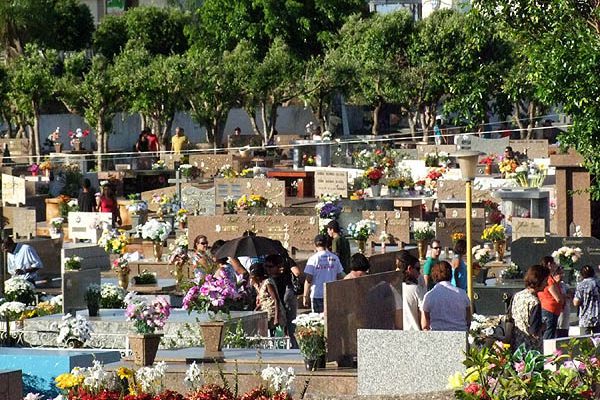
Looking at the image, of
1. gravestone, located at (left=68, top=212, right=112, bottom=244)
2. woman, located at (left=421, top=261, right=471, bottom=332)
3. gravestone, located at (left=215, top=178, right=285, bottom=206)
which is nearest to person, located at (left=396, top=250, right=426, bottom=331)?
woman, located at (left=421, top=261, right=471, bottom=332)

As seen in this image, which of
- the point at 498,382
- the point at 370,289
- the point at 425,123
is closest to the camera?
the point at 498,382

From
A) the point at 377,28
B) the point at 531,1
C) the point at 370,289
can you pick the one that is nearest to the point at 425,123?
the point at 377,28

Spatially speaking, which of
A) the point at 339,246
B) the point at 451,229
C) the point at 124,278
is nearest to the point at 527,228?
the point at 451,229

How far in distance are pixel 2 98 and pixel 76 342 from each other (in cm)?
3946

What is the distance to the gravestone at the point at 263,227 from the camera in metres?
28.8

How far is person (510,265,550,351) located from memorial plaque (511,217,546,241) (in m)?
11.5

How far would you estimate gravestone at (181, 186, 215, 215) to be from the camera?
34.2 metres

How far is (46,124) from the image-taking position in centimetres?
6400

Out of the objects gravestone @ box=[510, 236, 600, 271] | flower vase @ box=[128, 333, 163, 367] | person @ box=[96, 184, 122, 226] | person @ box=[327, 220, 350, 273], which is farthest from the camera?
person @ box=[96, 184, 122, 226]

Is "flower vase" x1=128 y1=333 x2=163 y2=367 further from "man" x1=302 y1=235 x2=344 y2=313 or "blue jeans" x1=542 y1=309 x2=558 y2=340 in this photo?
"man" x1=302 y1=235 x2=344 y2=313

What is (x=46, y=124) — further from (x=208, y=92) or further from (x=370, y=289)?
(x=370, y=289)

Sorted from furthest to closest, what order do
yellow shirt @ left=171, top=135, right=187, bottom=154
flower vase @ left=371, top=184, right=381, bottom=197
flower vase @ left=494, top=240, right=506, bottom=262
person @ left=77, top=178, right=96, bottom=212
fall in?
yellow shirt @ left=171, top=135, right=187, bottom=154, flower vase @ left=371, top=184, right=381, bottom=197, person @ left=77, top=178, right=96, bottom=212, flower vase @ left=494, top=240, right=506, bottom=262

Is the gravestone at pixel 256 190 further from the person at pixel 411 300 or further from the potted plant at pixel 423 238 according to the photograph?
the person at pixel 411 300

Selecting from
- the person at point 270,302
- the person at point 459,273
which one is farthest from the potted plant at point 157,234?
the person at point 270,302
